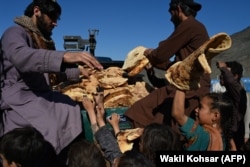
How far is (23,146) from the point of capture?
2.31m

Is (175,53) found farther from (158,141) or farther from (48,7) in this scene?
(48,7)

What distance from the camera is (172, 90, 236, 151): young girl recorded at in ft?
8.59

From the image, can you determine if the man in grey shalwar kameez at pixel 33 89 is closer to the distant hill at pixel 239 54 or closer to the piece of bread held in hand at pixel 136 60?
the piece of bread held in hand at pixel 136 60

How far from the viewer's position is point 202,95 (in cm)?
306

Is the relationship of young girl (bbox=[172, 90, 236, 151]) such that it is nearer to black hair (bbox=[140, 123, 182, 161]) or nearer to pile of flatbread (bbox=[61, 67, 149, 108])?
black hair (bbox=[140, 123, 182, 161])

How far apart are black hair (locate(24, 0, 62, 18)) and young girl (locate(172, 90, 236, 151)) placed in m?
1.05

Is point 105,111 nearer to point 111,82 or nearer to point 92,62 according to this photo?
point 111,82

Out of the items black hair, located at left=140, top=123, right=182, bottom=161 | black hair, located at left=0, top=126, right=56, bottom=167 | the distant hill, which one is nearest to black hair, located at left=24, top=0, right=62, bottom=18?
black hair, located at left=0, top=126, right=56, bottom=167

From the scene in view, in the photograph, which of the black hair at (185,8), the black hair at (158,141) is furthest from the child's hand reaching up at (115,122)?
the black hair at (185,8)

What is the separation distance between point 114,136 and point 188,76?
792mm

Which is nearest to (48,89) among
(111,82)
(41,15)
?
(41,15)

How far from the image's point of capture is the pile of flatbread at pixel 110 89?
340cm

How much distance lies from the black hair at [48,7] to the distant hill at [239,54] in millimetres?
15217

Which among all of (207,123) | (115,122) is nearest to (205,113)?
(207,123)
